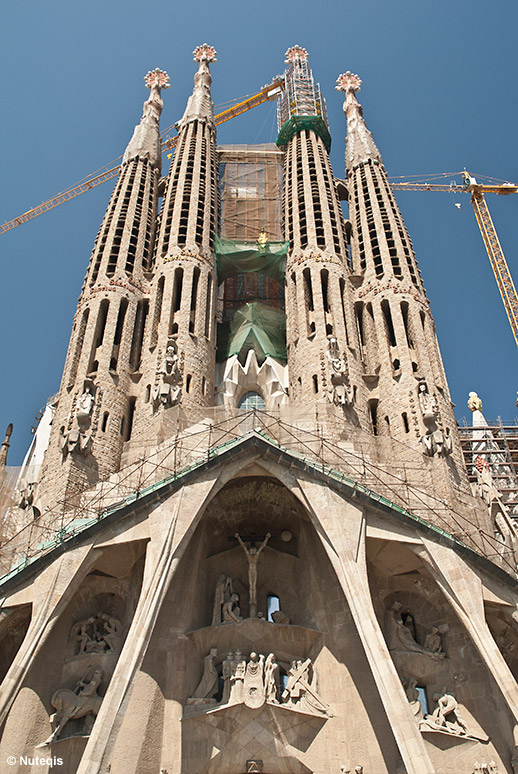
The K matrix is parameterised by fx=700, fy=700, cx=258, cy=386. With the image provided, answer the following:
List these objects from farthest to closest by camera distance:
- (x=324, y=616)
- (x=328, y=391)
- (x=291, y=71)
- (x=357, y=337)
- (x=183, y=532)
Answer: (x=291, y=71) < (x=357, y=337) < (x=328, y=391) < (x=324, y=616) < (x=183, y=532)

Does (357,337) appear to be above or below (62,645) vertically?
above

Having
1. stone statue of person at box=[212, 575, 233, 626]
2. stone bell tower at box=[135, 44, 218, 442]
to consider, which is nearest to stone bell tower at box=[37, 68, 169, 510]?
stone bell tower at box=[135, 44, 218, 442]

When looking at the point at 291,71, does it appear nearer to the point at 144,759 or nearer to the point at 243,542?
the point at 243,542

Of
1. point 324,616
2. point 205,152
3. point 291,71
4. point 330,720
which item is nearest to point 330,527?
point 324,616

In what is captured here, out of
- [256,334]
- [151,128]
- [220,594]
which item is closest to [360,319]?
[256,334]

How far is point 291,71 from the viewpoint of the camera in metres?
44.0

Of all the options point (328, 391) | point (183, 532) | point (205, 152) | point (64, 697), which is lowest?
point (64, 697)

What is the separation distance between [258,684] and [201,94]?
31.7m

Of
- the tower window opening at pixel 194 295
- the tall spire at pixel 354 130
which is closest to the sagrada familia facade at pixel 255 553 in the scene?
the tower window opening at pixel 194 295

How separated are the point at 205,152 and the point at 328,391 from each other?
55.0 ft

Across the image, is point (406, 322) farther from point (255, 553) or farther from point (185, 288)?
point (255, 553)

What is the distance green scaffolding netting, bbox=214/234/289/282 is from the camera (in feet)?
100

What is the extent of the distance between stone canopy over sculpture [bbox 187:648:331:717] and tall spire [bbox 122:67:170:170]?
24.3 meters

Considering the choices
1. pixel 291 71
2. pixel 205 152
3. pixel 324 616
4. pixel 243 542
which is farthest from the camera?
pixel 291 71
